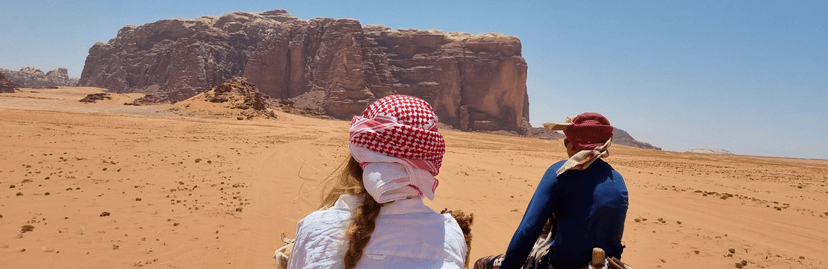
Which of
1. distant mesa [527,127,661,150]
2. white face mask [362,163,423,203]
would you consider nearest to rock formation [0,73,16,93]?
distant mesa [527,127,661,150]

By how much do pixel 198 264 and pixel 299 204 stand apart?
3.13 metres

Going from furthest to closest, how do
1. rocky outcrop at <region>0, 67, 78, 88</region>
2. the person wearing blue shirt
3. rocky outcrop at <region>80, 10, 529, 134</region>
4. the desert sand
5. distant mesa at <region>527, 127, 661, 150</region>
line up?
1. rocky outcrop at <region>0, 67, 78, 88</region>
2. distant mesa at <region>527, 127, 661, 150</region>
3. rocky outcrop at <region>80, 10, 529, 134</region>
4. the desert sand
5. the person wearing blue shirt

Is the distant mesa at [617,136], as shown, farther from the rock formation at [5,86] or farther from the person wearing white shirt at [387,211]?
the rock formation at [5,86]

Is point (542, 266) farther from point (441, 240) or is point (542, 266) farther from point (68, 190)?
point (68, 190)

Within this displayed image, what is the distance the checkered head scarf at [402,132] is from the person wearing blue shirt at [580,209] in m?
0.92

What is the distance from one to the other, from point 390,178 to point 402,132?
0.18 metres

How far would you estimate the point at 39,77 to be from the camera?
12356 centimetres

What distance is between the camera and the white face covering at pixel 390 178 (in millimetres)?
1694

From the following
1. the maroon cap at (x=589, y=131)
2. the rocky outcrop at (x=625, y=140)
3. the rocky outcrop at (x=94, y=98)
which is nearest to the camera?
the maroon cap at (x=589, y=131)

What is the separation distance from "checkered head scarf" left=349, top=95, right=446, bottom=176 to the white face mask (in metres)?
0.05

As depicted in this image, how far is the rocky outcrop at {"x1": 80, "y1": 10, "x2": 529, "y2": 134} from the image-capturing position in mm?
72500

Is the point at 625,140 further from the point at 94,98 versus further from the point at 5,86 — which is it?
the point at 5,86

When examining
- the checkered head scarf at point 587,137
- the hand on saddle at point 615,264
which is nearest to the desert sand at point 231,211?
the checkered head scarf at point 587,137

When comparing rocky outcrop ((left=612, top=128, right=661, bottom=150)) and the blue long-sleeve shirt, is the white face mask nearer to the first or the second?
the blue long-sleeve shirt
